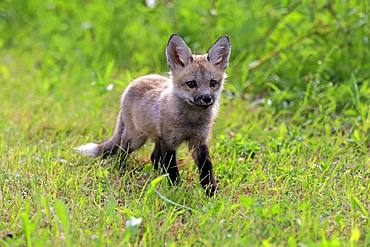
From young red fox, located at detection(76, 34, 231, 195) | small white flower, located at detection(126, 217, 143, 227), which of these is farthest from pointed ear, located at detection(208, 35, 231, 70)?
small white flower, located at detection(126, 217, 143, 227)

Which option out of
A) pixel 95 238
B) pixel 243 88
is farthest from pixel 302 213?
pixel 243 88

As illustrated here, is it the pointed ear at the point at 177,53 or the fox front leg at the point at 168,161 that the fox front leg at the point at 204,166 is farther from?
the pointed ear at the point at 177,53

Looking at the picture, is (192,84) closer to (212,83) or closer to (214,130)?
(212,83)

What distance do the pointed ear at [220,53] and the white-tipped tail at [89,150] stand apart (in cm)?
123

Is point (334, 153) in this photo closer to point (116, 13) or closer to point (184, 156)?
point (184, 156)

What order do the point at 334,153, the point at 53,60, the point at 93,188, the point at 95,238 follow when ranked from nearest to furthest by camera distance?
the point at 95,238
the point at 93,188
the point at 334,153
the point at 53,60

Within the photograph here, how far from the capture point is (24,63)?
862 cm

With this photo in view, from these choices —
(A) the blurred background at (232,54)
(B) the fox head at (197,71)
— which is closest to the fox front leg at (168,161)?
(B) the fox head at (197,71)

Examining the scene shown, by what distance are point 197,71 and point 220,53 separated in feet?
1.00

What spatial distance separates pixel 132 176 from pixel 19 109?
2197 millimetres

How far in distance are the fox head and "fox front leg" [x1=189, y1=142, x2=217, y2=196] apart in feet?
1.16

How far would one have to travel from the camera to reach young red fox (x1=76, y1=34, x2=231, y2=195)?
197 inches

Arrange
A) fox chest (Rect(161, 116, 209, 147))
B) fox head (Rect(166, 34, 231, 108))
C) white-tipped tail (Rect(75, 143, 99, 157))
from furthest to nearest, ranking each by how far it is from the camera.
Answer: white-tipped tail (Rect(75, 143, 99, 157)) < fox chest (Rect(161, 116, 209, 147)) < fox head (Rect(166, 34, 231, 108))

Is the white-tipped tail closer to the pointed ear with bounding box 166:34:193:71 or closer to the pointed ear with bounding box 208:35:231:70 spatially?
the pointed ear with bounding box 166:34:193:71
